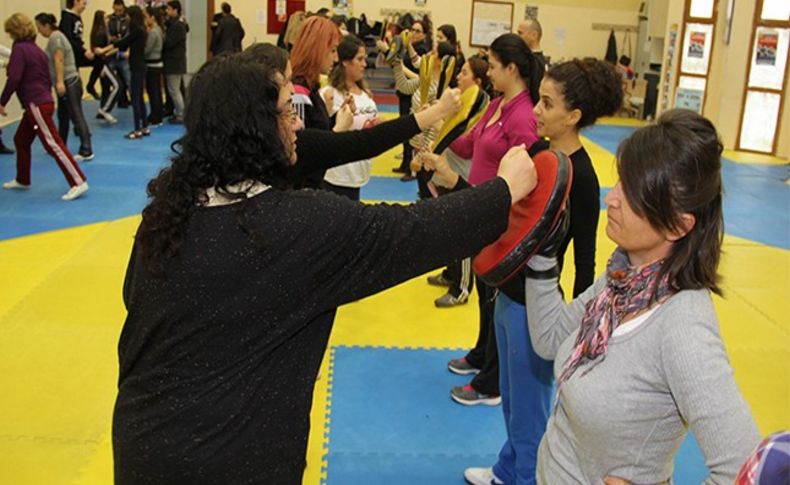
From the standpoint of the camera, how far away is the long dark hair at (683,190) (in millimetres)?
1715

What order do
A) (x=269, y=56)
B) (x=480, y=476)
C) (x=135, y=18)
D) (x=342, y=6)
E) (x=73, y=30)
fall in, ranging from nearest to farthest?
(x=269, y=56) < (x=480, y=476) < (x=135, y=18) < (x=73, y=30) < (x=342, y=6)

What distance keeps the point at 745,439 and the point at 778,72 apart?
41.3ft

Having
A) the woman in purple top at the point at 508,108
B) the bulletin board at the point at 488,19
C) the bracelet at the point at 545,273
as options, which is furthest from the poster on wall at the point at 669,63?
the bracelet at the point at 545,273

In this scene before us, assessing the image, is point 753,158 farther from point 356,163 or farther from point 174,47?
point 174,47

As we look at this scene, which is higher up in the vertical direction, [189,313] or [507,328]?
[189,313]

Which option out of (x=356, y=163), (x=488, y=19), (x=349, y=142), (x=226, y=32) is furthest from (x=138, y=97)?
(x=488, y=19)

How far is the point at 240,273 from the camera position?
1.59m

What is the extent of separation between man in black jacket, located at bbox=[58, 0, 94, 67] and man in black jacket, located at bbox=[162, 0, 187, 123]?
123 cm

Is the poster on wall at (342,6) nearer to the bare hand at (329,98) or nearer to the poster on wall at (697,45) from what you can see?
the poster on wall at (697,45)

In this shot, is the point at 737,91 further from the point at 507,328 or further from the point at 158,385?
the point at 158,385

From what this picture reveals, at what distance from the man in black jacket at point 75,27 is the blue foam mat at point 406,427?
8.55 m

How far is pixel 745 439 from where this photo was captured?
1474mm

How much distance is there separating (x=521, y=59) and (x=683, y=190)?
2351mm

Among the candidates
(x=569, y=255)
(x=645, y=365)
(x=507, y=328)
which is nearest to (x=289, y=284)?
(x=645, y=365)
